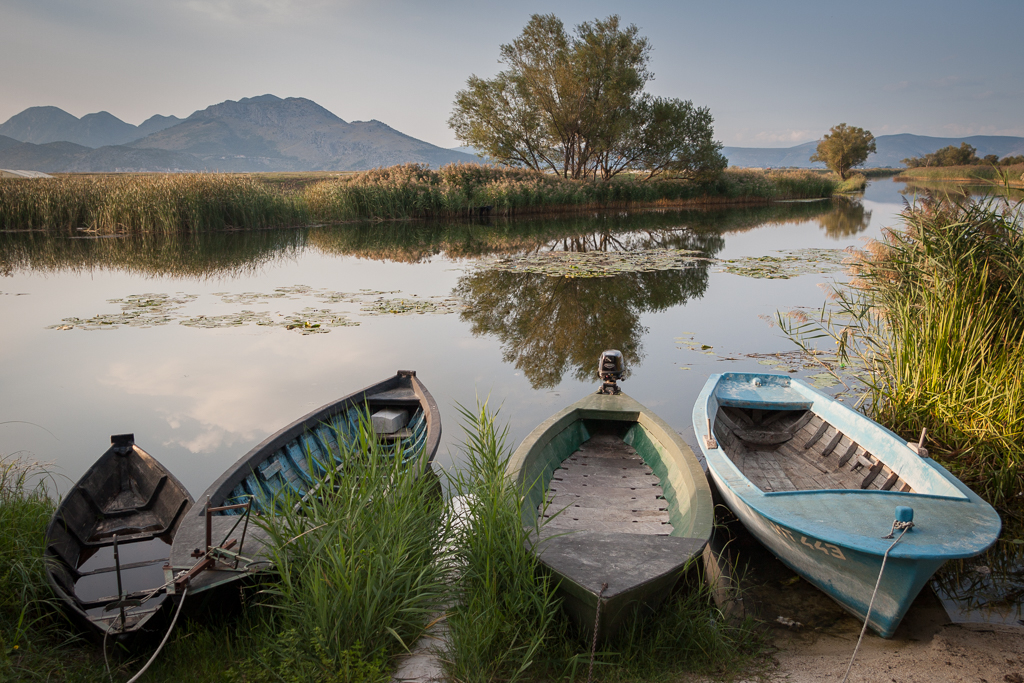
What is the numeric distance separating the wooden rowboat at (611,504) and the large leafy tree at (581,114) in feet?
102

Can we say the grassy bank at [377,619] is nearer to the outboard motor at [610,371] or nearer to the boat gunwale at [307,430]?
the boat gunwale at [307,430]

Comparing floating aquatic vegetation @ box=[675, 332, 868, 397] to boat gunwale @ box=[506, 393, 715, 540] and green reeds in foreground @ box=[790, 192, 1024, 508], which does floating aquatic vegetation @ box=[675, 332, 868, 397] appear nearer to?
green reeds in foreground @ box=[790, 192, 1024, 508]

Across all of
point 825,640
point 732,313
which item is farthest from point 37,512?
point 732,313

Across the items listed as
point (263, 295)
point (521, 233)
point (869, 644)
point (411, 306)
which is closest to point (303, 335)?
point (411, 306)

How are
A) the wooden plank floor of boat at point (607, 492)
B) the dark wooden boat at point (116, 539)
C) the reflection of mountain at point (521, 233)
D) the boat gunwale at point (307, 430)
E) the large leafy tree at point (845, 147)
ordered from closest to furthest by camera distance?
1. the dark wooden boat at point (116, 539)
2. the boat gunwale at point (307, 430)
3. the wooden plank floor of boat at point (607, 492)
4. the reflection of mountain at point (521, 233)
5. the large leafy tree at point (845, 147)

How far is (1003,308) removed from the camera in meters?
4.41

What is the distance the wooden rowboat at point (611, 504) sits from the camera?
8.34ft

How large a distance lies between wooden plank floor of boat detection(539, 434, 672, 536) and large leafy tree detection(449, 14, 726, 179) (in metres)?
31.3

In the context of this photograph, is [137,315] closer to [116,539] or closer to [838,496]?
[116,539]

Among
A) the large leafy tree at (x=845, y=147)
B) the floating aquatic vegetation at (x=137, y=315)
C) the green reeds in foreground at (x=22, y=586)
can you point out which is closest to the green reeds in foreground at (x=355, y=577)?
the green reeds in foreground at (x=22, y=586)

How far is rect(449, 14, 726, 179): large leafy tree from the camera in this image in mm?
32031

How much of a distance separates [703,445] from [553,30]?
3311 centimetres

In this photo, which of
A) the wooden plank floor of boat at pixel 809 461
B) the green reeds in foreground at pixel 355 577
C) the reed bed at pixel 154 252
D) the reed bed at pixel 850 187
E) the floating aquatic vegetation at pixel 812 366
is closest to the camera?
the green reeds in foreground at pixel 355 577

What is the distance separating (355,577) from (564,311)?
750 centimetres
